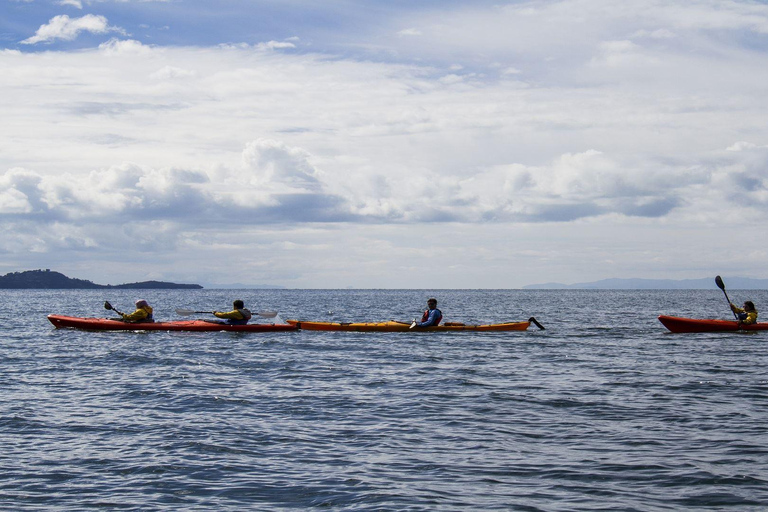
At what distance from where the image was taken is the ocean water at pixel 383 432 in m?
8.28

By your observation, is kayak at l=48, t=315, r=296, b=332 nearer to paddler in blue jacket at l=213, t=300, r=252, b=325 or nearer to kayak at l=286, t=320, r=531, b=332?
paddler in blue jacket at l=213, t=300, r=252, b=325

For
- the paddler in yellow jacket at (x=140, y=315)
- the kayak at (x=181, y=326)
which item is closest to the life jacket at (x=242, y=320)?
the kayak at (x=181, y=326)

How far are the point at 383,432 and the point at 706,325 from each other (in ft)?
74.3

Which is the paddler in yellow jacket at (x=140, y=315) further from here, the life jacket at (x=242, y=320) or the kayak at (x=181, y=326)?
the life jacket at (x=242, y=320)

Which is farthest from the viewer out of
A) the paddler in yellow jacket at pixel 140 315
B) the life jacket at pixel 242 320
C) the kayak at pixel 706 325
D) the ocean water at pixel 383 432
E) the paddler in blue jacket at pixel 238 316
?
the kayak at pixel 706 325

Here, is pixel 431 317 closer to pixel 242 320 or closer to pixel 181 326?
pixel 242 320

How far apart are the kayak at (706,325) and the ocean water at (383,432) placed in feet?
27.1

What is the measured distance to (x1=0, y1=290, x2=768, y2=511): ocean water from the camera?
828 centimetres

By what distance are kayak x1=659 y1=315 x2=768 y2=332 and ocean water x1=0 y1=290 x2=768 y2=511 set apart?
8.27 metres

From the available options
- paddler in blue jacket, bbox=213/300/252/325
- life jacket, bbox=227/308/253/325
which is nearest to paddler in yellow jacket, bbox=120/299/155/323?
paddler in blue jacket, bbox=213/300/252/325

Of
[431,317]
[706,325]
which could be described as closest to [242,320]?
[431,317]

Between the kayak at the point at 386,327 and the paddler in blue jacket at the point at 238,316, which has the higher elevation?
the paddler in blue jacket at the point at 238,316

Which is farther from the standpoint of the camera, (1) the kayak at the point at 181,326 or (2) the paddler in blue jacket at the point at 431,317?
(2) the paddler in blue jacket at the point at 431,317

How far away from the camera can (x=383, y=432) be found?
443 inches
